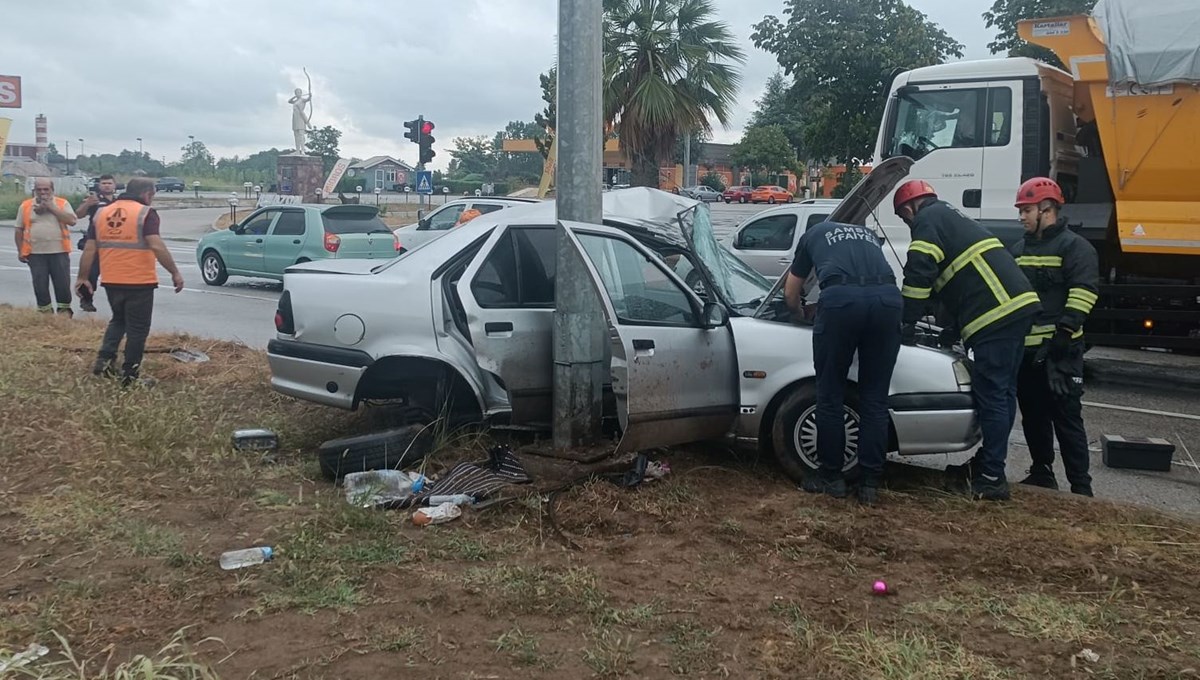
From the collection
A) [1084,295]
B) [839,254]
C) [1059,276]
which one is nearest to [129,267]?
[839,254]

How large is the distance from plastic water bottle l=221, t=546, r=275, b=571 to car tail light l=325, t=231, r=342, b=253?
1147cm

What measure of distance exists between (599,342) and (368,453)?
1.47m

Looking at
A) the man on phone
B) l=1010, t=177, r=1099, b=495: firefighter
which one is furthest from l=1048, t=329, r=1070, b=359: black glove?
the man on phone

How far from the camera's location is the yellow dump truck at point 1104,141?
7.94 meters

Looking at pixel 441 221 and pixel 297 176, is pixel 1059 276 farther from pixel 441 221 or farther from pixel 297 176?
pixel 297 176

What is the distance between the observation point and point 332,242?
49.7ft

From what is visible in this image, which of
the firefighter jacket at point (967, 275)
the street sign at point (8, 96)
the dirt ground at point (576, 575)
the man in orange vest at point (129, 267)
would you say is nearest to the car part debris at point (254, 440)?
the dirt ground at point (576, 575)

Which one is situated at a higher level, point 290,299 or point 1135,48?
point 1135,48

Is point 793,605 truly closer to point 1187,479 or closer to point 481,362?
point 481,362

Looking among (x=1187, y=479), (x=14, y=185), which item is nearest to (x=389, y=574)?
(x=1187, y=479)

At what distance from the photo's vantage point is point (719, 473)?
549 centimetres

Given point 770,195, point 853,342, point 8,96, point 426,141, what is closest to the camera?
point 853,342

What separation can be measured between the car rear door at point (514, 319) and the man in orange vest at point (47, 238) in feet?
23.5

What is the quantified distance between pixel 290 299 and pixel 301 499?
4.79 feet
